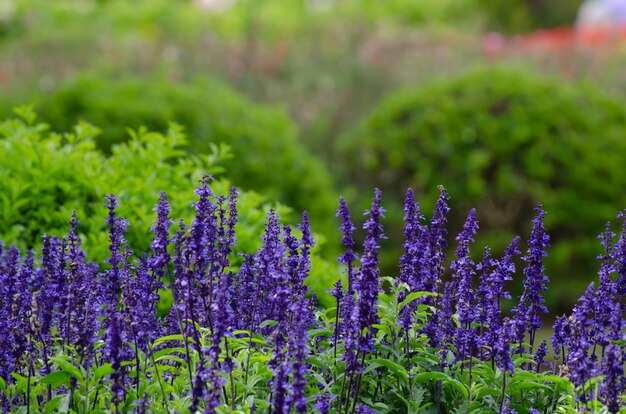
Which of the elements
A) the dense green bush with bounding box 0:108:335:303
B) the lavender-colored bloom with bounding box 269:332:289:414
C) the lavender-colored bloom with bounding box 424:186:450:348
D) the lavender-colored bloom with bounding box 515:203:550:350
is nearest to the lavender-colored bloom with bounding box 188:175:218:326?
the lavender-colored bloom with bounding box 269:332:289:414

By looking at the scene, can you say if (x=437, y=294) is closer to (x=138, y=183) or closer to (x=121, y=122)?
(x=138, y=183)

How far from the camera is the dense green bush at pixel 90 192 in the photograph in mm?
5430

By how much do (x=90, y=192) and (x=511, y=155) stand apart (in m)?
5.60

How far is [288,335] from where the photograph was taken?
338 cm

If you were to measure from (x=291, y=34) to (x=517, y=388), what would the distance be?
12.9 metres

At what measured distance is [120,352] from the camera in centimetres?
313

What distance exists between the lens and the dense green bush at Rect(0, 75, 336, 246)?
812cm

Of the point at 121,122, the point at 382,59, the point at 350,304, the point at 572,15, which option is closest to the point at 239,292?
the point at 350,304

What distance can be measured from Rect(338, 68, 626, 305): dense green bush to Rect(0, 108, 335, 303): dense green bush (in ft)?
14.3

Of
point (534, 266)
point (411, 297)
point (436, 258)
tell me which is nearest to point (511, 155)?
point (436, 258)

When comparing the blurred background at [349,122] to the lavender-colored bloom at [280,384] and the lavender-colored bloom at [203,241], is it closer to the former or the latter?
the lavender-colored bloom at [203,241]

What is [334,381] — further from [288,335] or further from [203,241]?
[203,241]

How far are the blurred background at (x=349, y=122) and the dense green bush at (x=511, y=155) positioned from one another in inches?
0.6

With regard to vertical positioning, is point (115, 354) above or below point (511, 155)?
below
